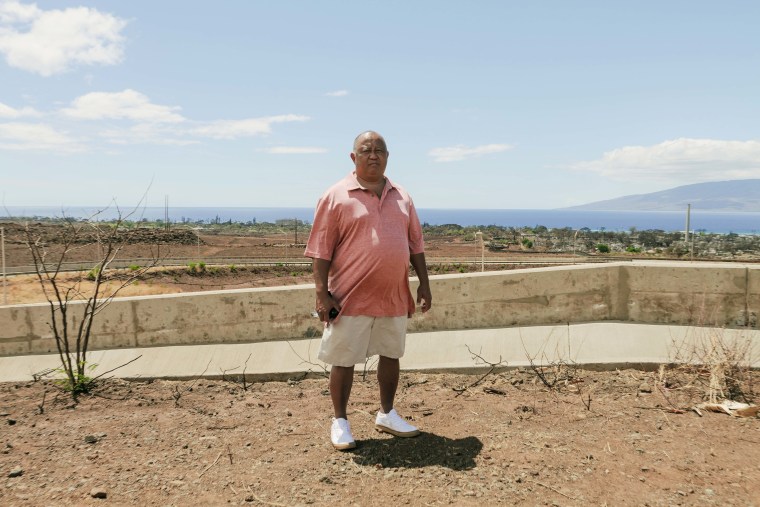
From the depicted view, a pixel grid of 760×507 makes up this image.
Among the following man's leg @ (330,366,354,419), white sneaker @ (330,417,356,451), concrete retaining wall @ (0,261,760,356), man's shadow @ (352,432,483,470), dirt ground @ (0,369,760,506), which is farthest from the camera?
concrete retaining wall @ (0,261,760,356)

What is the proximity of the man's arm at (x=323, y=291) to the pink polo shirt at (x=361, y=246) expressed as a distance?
0.04 meters

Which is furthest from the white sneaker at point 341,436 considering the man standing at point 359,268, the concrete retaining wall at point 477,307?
the concrete retaining wall at point 477,307

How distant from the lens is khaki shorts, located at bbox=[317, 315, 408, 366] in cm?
352

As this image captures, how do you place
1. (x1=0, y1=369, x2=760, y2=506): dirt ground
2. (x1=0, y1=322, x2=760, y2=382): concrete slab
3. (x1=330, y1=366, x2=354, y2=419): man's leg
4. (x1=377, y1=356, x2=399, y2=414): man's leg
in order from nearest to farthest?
(x1=0, y1=369, x2=760, y2=506): dirt ground → (x1=330, y1=366, x2=354, y2=419): man's leg → (x1=377, y1=356, x2=399, y2=414): man's leg → (x1=0, y1=322, x2=760, y2=382): concrete slab

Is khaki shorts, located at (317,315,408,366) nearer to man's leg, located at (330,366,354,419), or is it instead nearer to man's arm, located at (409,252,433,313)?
man's leg, located at (330,366,354,419)

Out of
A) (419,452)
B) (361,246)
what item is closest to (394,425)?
(419,452)

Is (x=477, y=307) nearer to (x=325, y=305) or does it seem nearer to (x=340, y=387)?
(x=340, y=387)

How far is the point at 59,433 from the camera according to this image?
3.71 metres

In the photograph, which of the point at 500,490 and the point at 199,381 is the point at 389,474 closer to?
the point at 500,490

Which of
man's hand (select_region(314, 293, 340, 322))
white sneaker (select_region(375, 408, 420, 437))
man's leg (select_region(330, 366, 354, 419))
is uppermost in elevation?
man's hand (select_region(314, 293, 340, 322))

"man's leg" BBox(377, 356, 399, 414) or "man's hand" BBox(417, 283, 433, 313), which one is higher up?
"man's hand" BBox(417, 283, 433, 313)

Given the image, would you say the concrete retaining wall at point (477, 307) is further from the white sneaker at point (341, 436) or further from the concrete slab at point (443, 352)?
the white sneaker at point (341, 436)

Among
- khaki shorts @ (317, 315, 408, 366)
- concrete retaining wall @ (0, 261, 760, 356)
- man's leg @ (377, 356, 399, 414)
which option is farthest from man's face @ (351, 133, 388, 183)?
concrete retaining wall @ (0, 261, 760, 356)

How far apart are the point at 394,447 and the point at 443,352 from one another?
246 cm
